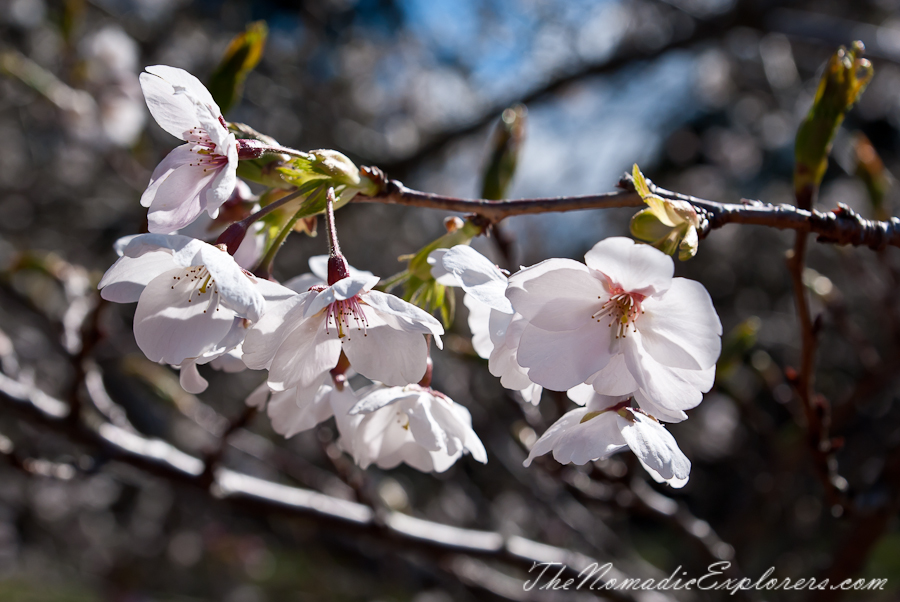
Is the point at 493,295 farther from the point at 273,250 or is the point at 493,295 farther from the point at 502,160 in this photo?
the point at 502,160

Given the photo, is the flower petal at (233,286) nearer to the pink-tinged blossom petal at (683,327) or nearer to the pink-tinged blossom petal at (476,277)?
the pink-tinged blossom petal at (476,277)

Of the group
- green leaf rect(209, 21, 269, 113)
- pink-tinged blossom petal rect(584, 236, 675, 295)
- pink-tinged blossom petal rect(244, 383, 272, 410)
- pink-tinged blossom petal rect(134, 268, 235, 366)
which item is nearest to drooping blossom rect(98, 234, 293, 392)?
pink-tinged blossom petal rect(134, 268, 235, 366)

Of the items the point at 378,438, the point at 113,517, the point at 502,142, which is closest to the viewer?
the point at 378,438

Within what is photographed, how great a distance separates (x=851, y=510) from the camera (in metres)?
1.16

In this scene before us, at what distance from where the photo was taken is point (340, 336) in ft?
2.70

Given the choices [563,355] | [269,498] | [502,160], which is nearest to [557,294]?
[563,355]

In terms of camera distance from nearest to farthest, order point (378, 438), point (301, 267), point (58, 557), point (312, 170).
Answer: point (312, 170), point (378, 438), point (301, 267), point (58, 557)

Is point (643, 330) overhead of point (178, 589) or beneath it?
overhead

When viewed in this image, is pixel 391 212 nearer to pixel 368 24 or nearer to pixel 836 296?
pixel 368 24

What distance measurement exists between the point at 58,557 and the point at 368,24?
5486 mm

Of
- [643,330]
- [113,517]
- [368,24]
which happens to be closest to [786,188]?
[368,24]

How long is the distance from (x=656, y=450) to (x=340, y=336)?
0.45m

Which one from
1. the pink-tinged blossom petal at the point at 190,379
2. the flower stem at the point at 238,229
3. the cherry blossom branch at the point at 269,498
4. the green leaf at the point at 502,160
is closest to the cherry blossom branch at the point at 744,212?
the flower stem at the point at 238,229

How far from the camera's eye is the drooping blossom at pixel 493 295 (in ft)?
2.44
